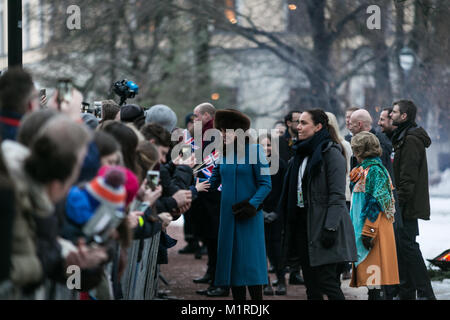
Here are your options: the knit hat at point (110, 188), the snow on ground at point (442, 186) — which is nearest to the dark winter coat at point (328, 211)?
the knit hat at point (110, 188)

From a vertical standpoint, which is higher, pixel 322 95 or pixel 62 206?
pixel 322 95

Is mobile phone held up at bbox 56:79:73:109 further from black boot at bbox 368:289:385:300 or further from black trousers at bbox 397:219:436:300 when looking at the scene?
black trousers at bbox 397:219:436:300

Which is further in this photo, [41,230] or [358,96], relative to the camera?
[358,96]

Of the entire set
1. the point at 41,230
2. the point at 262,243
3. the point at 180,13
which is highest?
the point at 180,13

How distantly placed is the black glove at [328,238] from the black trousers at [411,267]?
173 cm

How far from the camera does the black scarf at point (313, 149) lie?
598 centimetres

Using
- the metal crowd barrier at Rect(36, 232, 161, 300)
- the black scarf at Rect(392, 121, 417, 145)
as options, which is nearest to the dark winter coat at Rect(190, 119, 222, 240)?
the black scarf at Rect(392, 121, 417, 145)

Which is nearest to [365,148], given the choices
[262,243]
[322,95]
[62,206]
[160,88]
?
[262,243]

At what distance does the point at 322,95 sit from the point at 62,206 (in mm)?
13783

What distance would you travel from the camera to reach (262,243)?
20.6 ft

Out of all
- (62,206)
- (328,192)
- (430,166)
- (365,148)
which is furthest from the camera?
(430,166)

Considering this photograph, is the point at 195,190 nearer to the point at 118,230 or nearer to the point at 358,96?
the point at 118,230

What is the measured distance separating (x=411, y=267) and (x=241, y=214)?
2113 mm

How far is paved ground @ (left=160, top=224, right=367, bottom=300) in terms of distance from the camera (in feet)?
25.6
